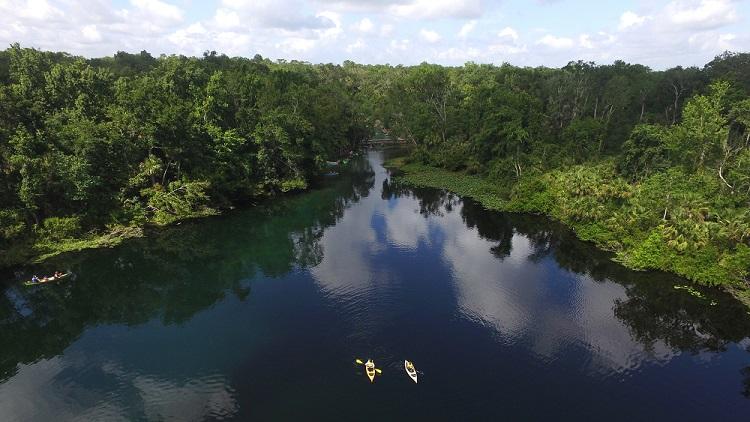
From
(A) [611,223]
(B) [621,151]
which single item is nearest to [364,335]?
(A) [611,223]

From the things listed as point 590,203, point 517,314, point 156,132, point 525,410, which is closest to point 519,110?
point 590,203

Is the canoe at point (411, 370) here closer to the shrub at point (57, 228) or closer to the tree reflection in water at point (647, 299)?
the tree reflection in water at point (647, 299)

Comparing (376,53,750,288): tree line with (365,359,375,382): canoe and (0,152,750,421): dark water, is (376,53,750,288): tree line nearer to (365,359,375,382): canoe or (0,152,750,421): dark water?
(0,152,750,421): dark water

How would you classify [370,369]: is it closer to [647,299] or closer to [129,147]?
[647,299]

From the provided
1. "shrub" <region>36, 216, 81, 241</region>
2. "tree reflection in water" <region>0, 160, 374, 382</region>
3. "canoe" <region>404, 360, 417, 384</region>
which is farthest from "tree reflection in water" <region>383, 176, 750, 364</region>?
"shrub" <region>36, 216, 81, 241</region>

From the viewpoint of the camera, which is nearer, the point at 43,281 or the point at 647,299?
the point at 647,299

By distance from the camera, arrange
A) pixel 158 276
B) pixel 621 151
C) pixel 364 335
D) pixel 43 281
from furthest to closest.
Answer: pixel 621 151 → pixel 158 276 → pixel 43 281 → pixel 364 335
